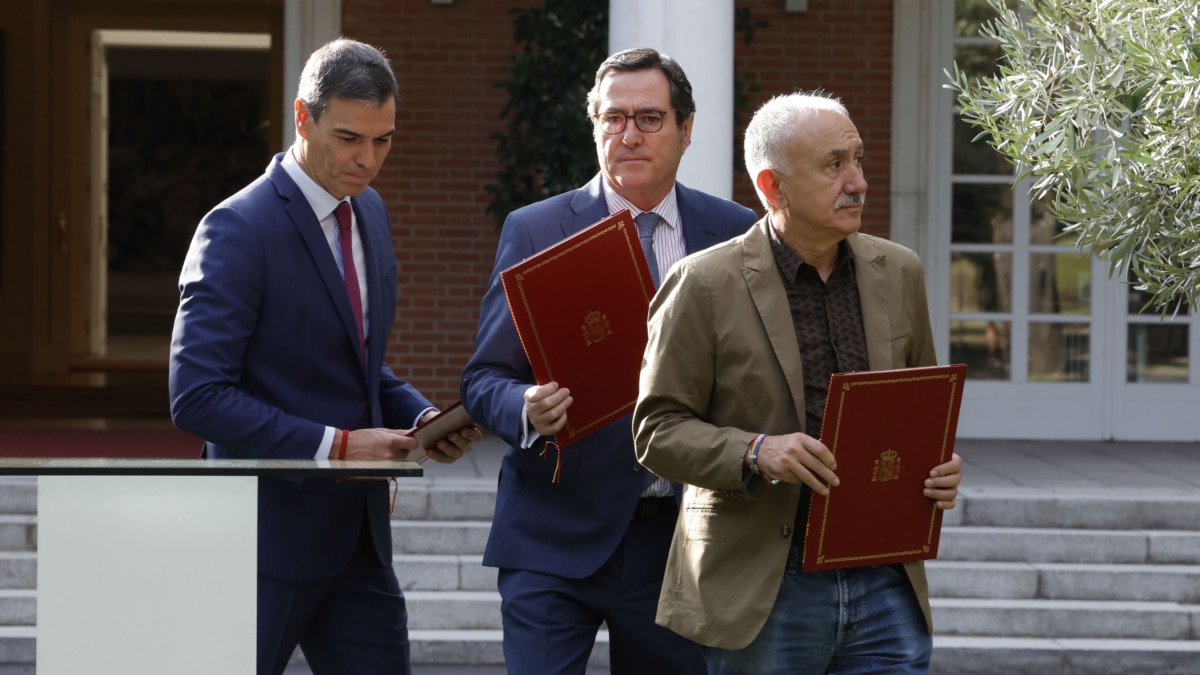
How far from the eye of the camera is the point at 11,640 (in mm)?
6199

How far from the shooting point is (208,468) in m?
2.48

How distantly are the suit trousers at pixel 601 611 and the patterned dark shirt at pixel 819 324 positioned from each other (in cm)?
49

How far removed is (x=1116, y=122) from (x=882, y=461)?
928 mm

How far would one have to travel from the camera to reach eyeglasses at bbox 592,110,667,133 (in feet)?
10.6

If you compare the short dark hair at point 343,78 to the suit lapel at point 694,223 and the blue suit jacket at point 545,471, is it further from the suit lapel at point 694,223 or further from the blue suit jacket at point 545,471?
the suit lapel at point 694,223

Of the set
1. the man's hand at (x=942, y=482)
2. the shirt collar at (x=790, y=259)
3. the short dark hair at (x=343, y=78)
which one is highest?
the short dark hair at (x=343, y=78)

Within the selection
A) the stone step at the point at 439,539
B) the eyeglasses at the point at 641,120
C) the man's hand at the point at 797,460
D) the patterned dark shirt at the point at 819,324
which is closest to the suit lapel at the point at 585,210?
the eyeglasses at the point at 641,120

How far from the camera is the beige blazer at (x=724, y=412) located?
111 inches

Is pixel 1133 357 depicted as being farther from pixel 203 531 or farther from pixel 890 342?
pixel 203 531

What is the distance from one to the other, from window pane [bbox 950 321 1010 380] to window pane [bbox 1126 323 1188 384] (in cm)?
79

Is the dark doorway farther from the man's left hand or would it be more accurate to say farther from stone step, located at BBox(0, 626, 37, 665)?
the man's left hand

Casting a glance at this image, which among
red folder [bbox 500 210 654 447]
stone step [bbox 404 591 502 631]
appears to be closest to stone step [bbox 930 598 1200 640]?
stone step [bbox 404 591 502 631]

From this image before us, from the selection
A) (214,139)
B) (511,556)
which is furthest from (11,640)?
(214,139)

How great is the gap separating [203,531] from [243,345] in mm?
539
